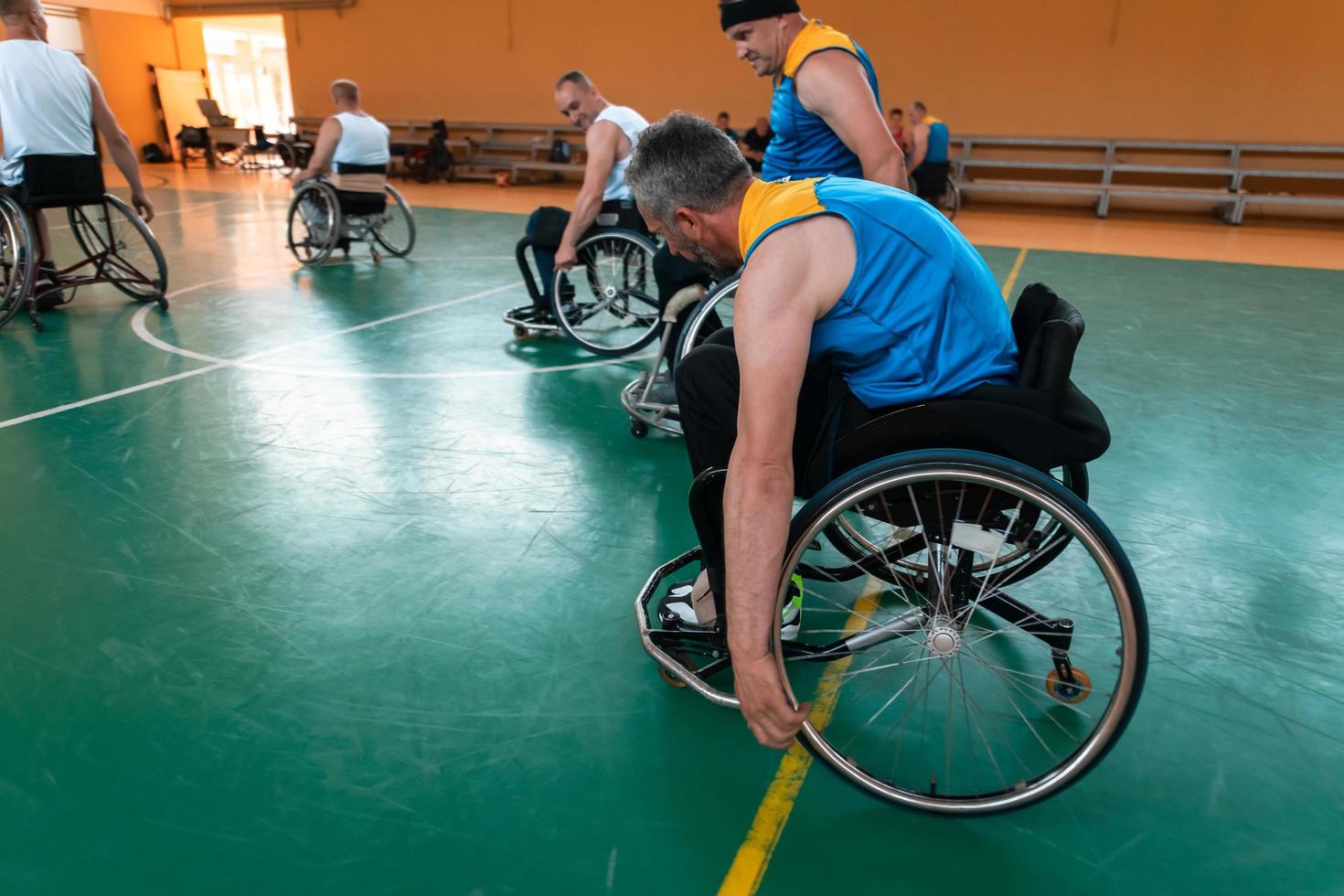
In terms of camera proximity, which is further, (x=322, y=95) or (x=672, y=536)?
(x=322, y=95)

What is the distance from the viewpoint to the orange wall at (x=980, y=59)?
33.5 ft

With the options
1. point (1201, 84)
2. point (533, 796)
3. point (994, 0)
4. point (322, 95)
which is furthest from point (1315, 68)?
point (322, 95)

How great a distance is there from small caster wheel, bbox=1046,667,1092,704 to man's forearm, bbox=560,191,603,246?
9.28ft

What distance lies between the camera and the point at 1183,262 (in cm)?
726

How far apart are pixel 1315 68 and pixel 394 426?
11.6m

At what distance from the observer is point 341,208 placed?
622cm

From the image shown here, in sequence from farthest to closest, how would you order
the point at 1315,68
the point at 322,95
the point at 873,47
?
1. the point at 322,95
2. the point at 873,47
3. the point at 1315,68

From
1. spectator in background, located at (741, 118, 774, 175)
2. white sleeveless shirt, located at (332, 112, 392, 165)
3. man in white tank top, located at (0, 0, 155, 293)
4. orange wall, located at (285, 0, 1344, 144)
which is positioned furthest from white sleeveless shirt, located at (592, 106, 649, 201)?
orange wall, located at (285, 0, 1344, 144)

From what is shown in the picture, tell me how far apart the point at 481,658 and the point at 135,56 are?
65.1ft

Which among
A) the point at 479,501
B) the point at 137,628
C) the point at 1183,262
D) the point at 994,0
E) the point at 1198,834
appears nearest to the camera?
the point at 1198,834

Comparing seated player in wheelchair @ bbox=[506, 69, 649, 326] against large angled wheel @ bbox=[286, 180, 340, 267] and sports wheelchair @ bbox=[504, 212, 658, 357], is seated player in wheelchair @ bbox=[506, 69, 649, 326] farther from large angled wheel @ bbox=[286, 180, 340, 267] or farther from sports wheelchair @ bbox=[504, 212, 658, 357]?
large angled wheel @ bbox=[286, 180, 340, 267]

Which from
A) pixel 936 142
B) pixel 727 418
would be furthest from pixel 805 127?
pixel 936 142

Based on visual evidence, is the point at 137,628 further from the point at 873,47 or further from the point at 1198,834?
the point at 873,47

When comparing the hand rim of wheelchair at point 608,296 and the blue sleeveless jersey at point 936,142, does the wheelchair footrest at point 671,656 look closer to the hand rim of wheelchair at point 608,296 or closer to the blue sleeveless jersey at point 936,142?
the hand rim of wheelchair at point 608,296
